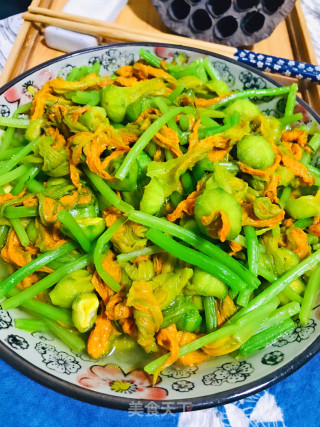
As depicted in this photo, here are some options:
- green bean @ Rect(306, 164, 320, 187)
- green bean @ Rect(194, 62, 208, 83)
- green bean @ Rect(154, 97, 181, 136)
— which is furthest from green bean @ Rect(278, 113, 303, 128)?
green bean @ Rect(154, 97, 181, 136)

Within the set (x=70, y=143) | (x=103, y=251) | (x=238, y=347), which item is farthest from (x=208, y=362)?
(x=70, y=143)

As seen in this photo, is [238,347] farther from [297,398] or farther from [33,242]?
[33,242]

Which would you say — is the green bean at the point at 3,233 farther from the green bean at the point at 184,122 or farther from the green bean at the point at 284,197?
the green bean at the point at 284,197

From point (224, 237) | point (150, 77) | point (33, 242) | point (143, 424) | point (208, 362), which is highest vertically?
point (150, 77)

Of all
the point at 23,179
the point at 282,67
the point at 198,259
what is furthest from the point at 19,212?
the point at 282,67

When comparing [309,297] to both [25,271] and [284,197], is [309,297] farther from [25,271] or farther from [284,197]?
[25,271]
